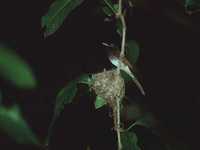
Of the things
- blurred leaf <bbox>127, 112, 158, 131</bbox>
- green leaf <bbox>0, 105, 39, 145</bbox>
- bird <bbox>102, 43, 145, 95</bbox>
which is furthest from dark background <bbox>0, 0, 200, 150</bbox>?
green leaf <bbox>0, 105, 39, 145</bbox>

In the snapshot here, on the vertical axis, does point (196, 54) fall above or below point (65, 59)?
below

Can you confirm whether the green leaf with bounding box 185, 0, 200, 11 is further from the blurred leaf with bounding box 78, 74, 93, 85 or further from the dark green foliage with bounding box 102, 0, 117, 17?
the blurred leaf with bounding box 78, 74, 93, 85

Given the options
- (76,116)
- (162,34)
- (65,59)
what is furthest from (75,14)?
(76,116)

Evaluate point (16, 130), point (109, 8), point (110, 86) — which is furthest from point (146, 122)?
point (16, 130)

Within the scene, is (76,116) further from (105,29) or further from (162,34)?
(162,34)

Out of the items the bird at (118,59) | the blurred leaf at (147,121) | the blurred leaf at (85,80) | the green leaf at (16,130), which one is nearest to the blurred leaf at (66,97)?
the blurred leaf at (85,80)

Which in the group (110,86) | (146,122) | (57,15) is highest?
(57,15)

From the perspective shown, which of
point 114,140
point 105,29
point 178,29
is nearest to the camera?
point 114,140

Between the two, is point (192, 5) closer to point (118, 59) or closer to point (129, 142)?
point (118, 59)
